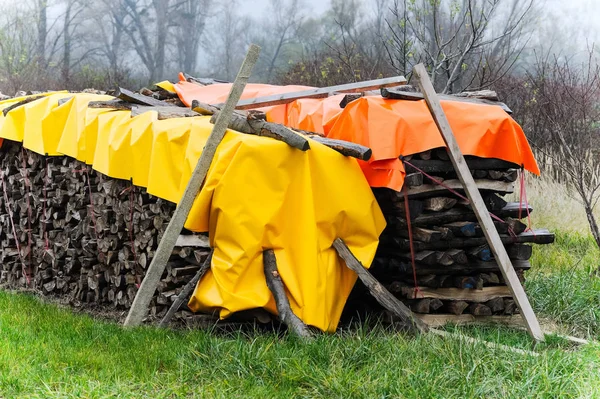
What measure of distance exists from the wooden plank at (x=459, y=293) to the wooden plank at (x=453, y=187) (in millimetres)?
758

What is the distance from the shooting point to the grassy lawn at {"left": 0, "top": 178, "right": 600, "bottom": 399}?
4094 millimetres

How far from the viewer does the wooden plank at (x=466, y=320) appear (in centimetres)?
585

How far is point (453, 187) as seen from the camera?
584 centimetres

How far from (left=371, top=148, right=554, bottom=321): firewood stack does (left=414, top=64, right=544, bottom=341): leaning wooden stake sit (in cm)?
32

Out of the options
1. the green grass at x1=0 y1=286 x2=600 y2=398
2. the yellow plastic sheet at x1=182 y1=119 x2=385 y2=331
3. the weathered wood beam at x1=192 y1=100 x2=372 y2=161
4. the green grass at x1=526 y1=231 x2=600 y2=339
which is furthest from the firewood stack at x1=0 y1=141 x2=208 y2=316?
the green grass at x1=526 y1=231 x2=600 y2=339

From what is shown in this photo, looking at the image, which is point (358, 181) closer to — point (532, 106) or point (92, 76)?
point (532, 106)

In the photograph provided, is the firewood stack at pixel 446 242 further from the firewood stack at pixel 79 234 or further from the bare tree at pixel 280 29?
the bare tree at pixel 280 29

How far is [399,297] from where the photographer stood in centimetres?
598

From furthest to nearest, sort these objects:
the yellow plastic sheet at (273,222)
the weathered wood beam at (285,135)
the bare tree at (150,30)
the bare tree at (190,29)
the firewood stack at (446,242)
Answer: the bare tree at (190,29) < the bare tree at (150,30) < the firewood stack at (446,242) < the weathered wood beam at (285,135) < the yellow plastic sheet at (273,222)

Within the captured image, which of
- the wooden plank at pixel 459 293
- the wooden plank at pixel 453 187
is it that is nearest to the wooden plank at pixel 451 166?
the wooden plank at pixel 453 187

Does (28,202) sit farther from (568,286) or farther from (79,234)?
(568,286)

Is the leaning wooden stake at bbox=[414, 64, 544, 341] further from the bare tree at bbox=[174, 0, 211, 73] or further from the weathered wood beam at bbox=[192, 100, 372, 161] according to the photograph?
the bare tree at bbox=[174, 0, 211, 73]

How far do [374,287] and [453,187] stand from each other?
1077 mm

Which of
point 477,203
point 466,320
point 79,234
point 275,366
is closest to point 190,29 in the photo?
point 79,234
